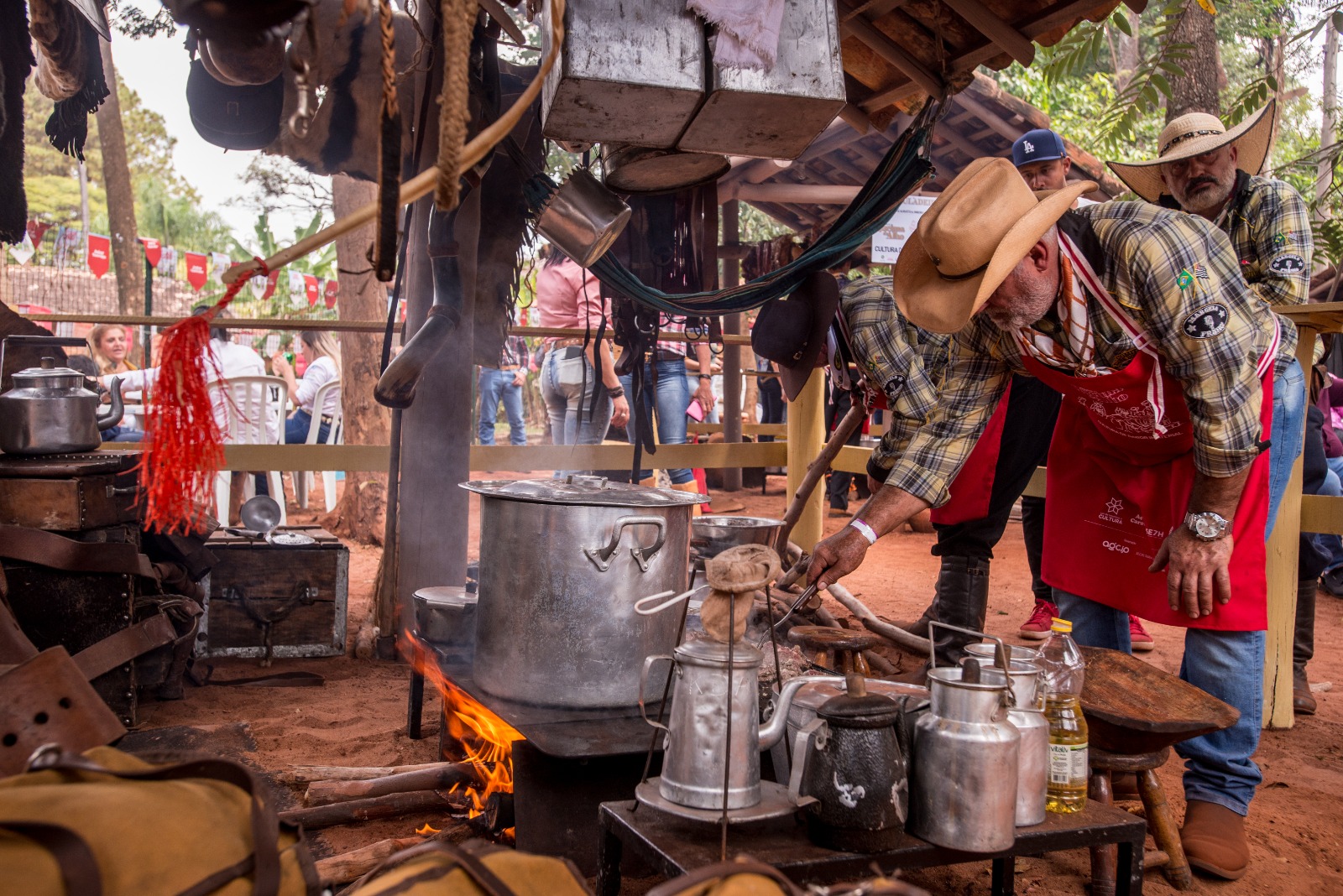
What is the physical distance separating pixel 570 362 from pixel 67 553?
3.85m

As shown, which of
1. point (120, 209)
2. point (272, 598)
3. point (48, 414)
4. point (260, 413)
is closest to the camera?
point (48, 414)

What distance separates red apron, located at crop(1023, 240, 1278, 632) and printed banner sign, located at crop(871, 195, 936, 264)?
4.74 meters

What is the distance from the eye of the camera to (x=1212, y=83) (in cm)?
786

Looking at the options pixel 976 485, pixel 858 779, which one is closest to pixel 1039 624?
pixel 976 485

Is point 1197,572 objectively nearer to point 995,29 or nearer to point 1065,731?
point 1065,731

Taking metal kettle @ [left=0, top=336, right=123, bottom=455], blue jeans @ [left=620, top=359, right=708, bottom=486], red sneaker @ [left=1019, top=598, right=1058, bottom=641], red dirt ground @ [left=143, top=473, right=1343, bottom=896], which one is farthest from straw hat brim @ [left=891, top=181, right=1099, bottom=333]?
blue jeans @ [left=620, top=359, right=708, bottom=486]

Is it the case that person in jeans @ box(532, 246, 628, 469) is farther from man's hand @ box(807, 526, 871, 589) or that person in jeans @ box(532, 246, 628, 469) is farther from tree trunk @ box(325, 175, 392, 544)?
man's hand @ box(807, 526, 871, 589)

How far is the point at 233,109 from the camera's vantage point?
3.55 metres

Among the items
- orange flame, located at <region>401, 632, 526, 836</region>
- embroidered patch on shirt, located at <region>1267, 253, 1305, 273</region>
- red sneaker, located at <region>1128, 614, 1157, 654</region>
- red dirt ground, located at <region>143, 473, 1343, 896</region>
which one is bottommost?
red dirt ground, located at <region>143, 473, 1343, 896</region>

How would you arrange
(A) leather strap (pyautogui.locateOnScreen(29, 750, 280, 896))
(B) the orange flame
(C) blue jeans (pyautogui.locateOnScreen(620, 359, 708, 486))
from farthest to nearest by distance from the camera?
(C) blue jeans (pyautogui.locateOnScreen(620, 359, 708, 486)), (B) the orange flame, (A) leather strap (pyautogui.locateOnScreen(29, 750, 280, 896))

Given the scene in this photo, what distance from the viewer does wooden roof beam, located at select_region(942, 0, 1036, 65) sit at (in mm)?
3344

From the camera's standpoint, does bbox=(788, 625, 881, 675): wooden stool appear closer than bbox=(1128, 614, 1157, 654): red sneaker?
Yes

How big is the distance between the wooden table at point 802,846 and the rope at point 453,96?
3.79ft

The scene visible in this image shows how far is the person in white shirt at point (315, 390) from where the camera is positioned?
9.13m
